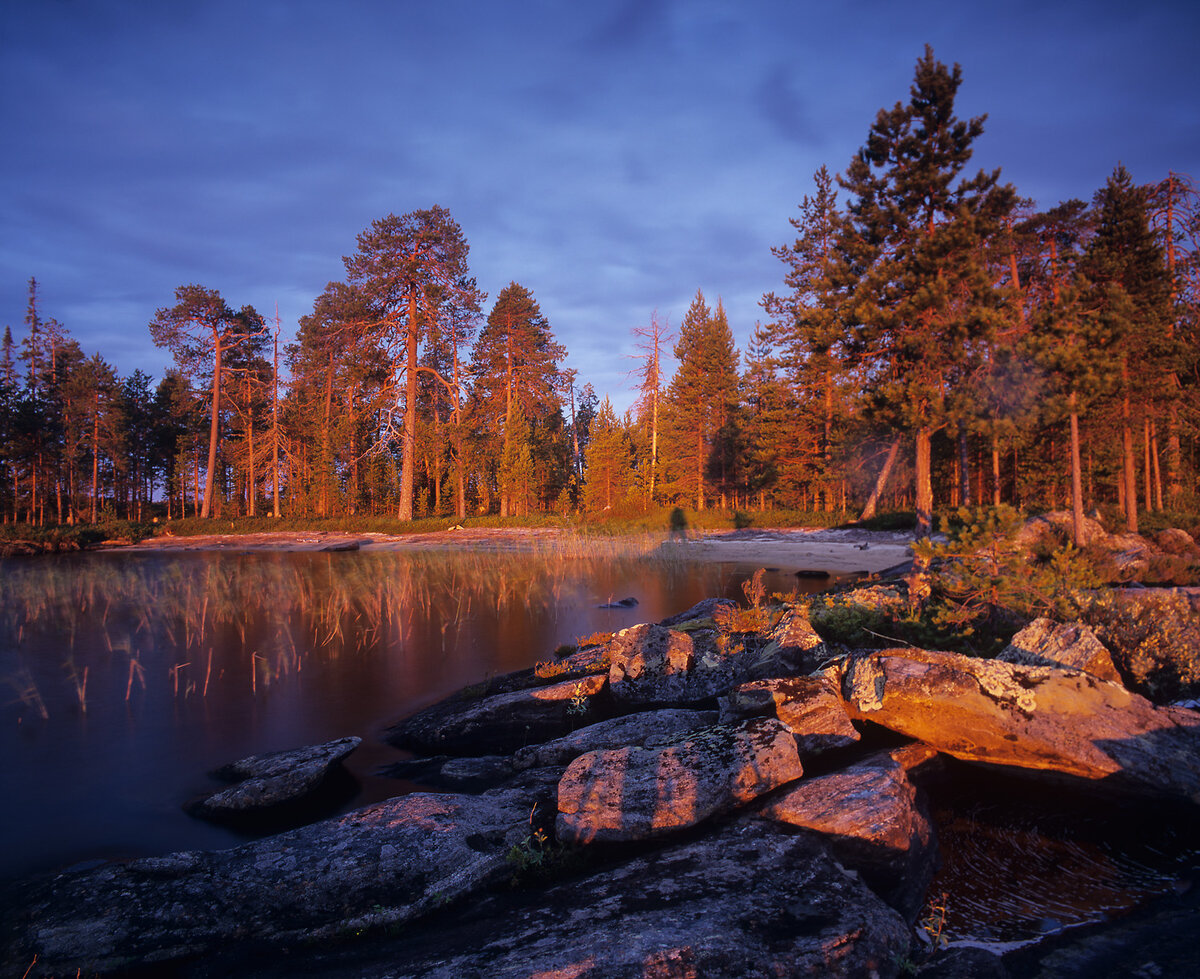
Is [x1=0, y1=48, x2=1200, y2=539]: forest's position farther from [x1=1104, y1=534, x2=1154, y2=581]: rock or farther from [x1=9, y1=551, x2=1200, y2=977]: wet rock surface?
[x1=9, y1=551, x2=1200, y2=977]: wet rock surface

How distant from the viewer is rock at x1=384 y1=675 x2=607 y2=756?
6.84 meters

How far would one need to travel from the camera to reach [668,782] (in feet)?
13.6

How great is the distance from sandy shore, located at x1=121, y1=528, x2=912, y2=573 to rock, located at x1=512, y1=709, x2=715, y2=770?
14603mm

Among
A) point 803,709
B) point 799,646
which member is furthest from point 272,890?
point 799,646

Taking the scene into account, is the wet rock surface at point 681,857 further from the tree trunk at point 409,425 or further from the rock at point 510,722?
the tree trunk at point 409,425

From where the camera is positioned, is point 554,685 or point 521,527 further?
point 521,527

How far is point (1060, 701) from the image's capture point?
4.58 metres

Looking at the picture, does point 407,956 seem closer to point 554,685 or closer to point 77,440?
point 554,685

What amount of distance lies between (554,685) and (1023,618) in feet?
17.9

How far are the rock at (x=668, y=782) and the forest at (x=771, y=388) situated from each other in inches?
688

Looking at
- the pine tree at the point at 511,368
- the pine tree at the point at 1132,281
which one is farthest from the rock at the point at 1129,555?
the pine tree at the point at 511,368

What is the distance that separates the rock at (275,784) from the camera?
5.73 meters

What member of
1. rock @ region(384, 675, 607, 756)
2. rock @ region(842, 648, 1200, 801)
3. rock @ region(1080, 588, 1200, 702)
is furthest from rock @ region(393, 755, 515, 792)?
rock @ region(1080, 588, 1200, 702)

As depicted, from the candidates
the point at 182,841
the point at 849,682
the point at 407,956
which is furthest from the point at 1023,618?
the point at 182,841
